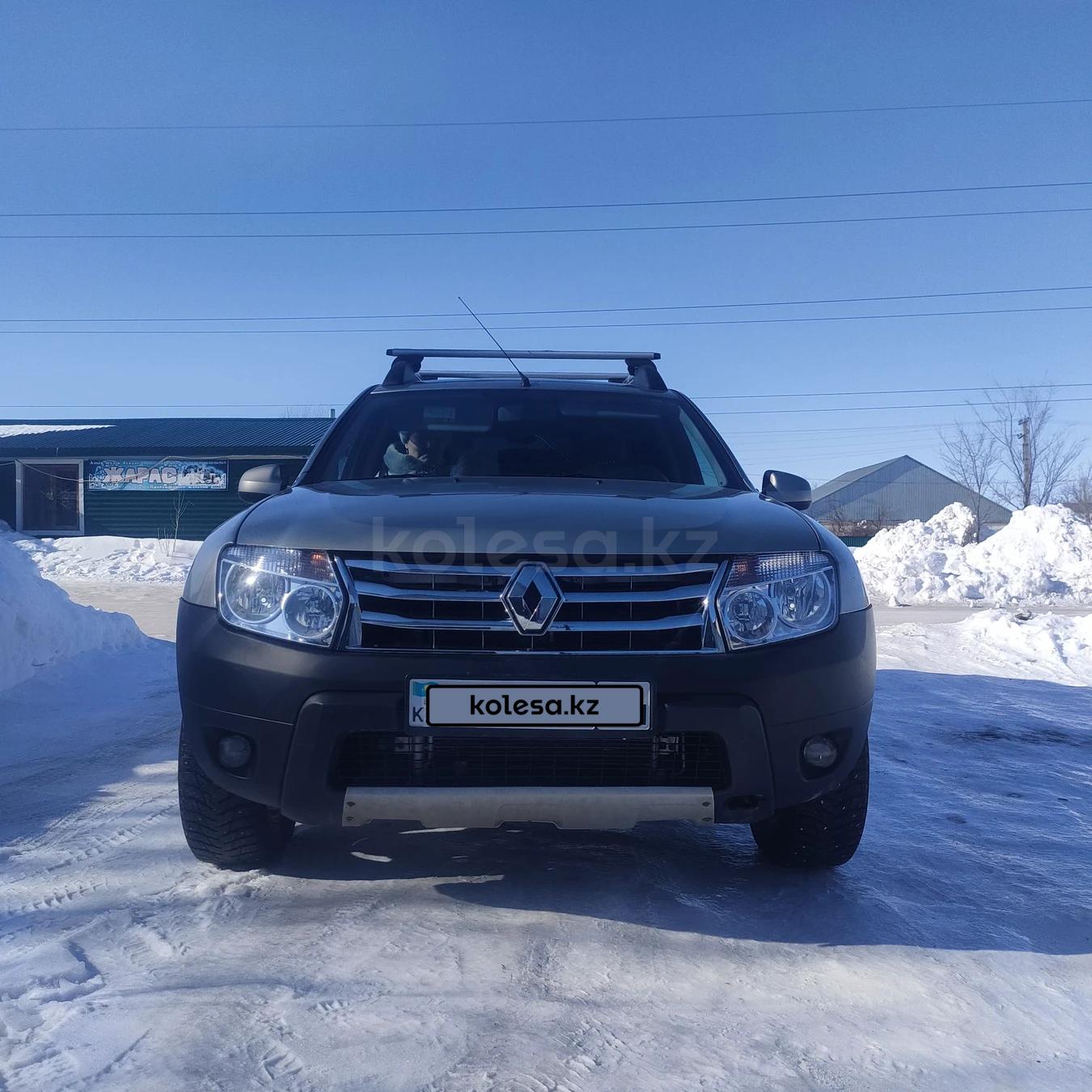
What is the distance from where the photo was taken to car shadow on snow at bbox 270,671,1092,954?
108 inches

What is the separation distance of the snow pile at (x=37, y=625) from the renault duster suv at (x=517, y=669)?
3973 mm

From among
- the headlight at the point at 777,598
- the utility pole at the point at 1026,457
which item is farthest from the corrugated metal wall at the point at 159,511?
the utility pole at the point at 1026,457

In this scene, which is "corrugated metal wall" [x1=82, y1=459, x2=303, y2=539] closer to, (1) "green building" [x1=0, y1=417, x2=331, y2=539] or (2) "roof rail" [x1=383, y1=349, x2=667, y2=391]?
(1) "green building" [x1=0, y1=417, x2=331, y2=539]

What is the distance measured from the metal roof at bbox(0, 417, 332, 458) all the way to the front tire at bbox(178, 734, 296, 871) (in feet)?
78.1

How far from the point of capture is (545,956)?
2.50 meters

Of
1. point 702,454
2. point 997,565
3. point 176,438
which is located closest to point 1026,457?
point 997,565

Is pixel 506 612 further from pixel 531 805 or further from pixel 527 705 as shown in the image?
pixel 531 805

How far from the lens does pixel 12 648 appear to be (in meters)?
6.21

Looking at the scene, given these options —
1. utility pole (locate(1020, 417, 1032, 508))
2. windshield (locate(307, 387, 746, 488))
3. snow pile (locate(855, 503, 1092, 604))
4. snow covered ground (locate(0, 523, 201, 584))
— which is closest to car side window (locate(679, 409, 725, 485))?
windshield (locate(307, 387, 746, 488))

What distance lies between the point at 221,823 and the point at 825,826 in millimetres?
1818

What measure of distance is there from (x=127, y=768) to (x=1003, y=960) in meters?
3.63

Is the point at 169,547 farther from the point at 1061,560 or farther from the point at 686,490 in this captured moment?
the point at 686,490

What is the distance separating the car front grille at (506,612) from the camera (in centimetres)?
257

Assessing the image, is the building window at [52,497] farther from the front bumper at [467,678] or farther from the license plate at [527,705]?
the license plate at [527,705]
